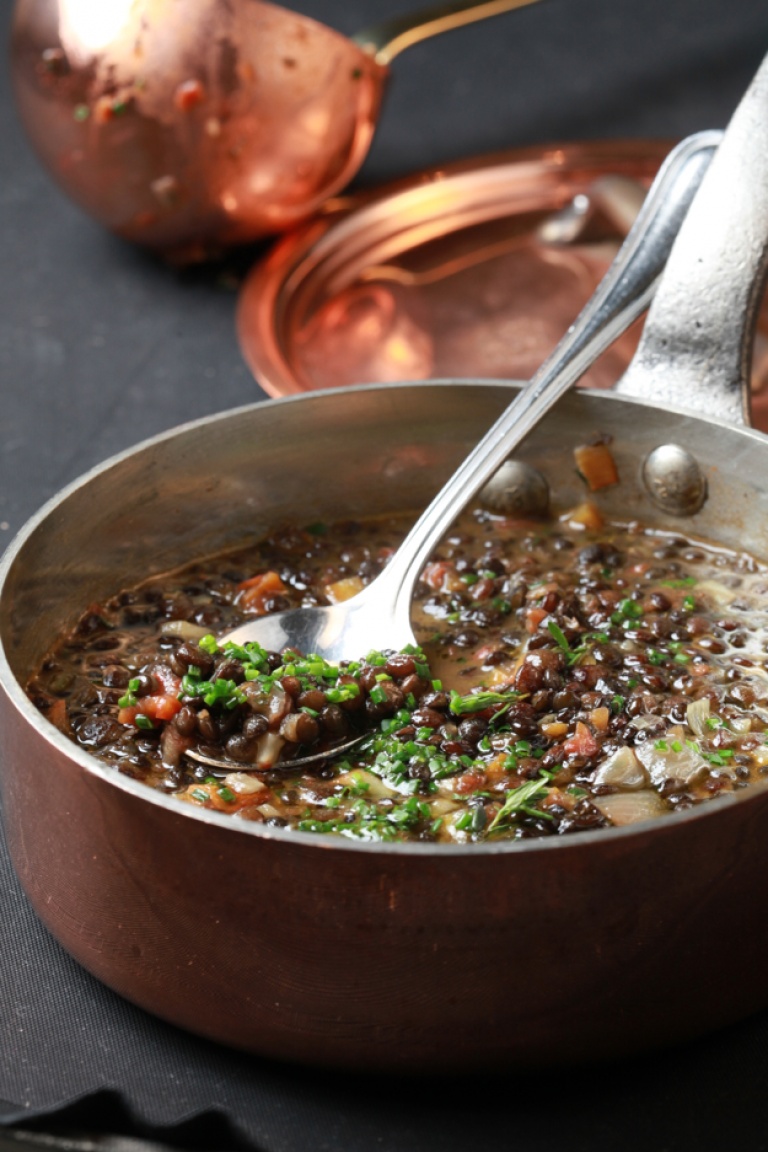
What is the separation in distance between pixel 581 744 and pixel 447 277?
223cm

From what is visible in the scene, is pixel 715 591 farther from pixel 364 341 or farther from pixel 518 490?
pixel 364 341

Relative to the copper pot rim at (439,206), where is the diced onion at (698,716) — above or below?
below

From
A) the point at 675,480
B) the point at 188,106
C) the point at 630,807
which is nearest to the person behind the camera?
the point at 630,807

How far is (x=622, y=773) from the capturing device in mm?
2217

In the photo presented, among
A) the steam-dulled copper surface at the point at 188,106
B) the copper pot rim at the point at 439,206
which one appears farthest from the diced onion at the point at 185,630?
the steam-dulled copper surface at the point at 188,106

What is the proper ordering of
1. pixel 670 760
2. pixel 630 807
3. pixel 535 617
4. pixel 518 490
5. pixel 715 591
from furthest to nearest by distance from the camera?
pixel 518 490
pixel 715 591
pixel 535 617
pixel 670 760
pixel 630 807

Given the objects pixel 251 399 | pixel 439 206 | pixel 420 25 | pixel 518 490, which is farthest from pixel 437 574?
pixel 420 25

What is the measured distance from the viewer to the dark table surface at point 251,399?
1929mm

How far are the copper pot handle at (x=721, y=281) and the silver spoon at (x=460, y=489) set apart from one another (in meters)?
0.08

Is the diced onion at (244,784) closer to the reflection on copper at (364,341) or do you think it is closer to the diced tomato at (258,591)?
the diced tomato at (258,591)

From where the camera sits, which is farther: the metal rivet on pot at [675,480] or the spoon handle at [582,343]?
the metal rivet on pot at [675,480]

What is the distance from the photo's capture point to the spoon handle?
8.82 feet

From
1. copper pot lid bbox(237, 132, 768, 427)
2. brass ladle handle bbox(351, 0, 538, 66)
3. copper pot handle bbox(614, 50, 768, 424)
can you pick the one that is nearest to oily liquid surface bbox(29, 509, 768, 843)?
copper pot handle bbox(614, 50, 768, 424)

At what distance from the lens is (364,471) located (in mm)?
3033
